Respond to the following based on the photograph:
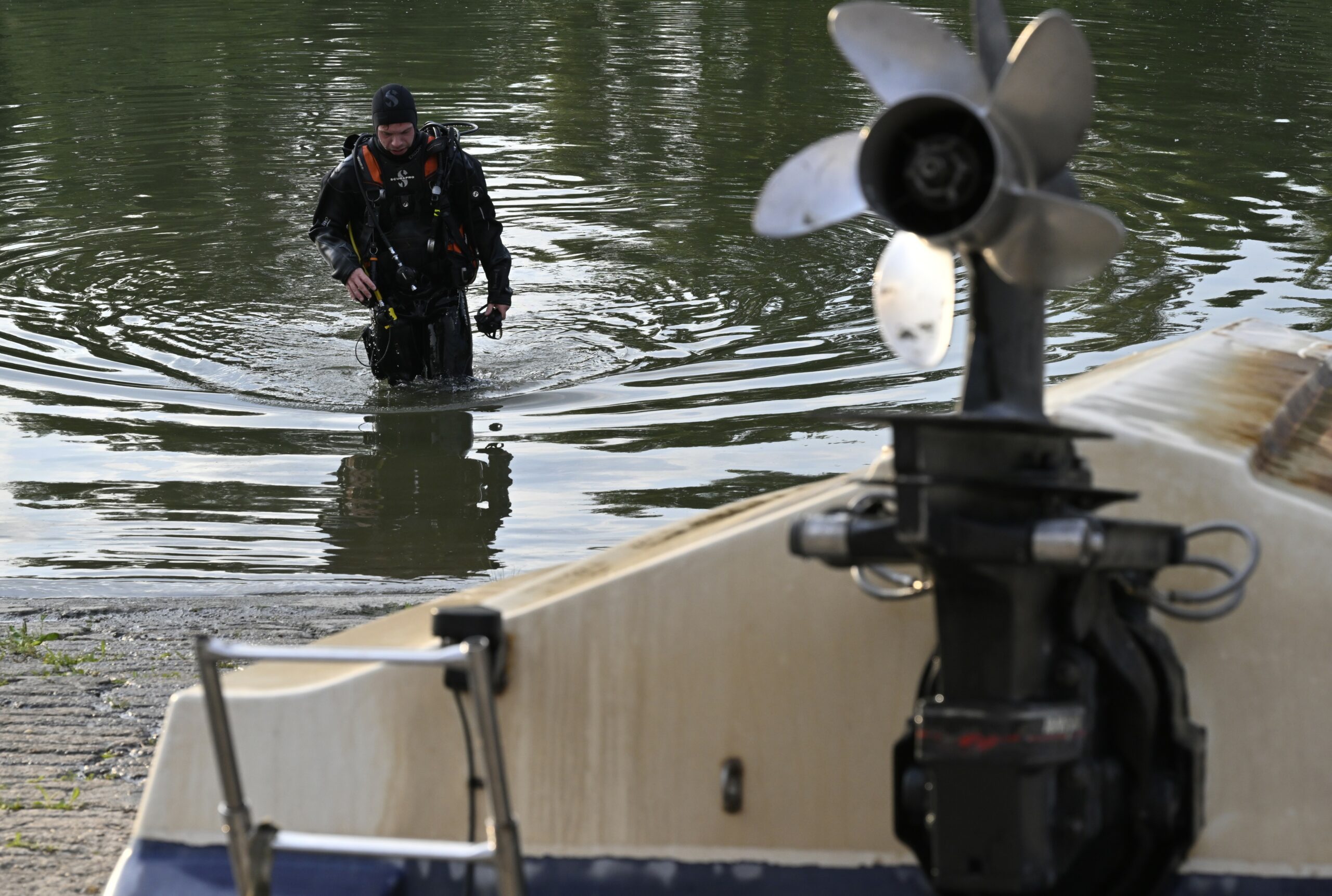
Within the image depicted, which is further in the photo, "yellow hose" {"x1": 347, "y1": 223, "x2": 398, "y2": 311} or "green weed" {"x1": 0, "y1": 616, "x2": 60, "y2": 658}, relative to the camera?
"yellow hose" {"x1": 347, "y1": 223, "x2": 398, "y2": 311}

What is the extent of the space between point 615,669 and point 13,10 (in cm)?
2897

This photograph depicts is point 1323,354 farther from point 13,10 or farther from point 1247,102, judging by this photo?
point 13,10

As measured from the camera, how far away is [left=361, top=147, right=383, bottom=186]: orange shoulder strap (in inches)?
356

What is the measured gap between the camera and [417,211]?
9.15 metres

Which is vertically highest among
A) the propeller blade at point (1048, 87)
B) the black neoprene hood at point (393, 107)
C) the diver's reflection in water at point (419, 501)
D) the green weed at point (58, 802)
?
the propeller blade at point (1048, 87)

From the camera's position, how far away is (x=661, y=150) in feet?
58.0

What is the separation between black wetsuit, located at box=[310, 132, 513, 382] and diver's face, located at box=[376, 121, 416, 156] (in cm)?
5

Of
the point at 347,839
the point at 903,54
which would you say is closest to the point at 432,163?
the point at 903,54

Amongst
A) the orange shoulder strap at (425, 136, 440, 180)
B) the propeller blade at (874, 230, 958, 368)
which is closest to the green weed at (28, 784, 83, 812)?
the propeller blade at (874, 230, 958, 368)

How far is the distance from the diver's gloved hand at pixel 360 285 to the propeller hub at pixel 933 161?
23.0 feet

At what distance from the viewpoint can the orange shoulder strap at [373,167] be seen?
356 inches

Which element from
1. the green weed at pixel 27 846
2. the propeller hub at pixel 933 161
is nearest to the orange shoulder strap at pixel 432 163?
the green weed at pixel 27 846

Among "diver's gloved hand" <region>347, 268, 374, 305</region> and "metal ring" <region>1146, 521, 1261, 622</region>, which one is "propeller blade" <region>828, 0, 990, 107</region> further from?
"diver's gloved hand" <region>347, 268, 374, 305</region>

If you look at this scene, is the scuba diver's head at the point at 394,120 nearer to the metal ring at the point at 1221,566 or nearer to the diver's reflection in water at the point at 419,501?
the diver's reflection in water at the point at 419,501
